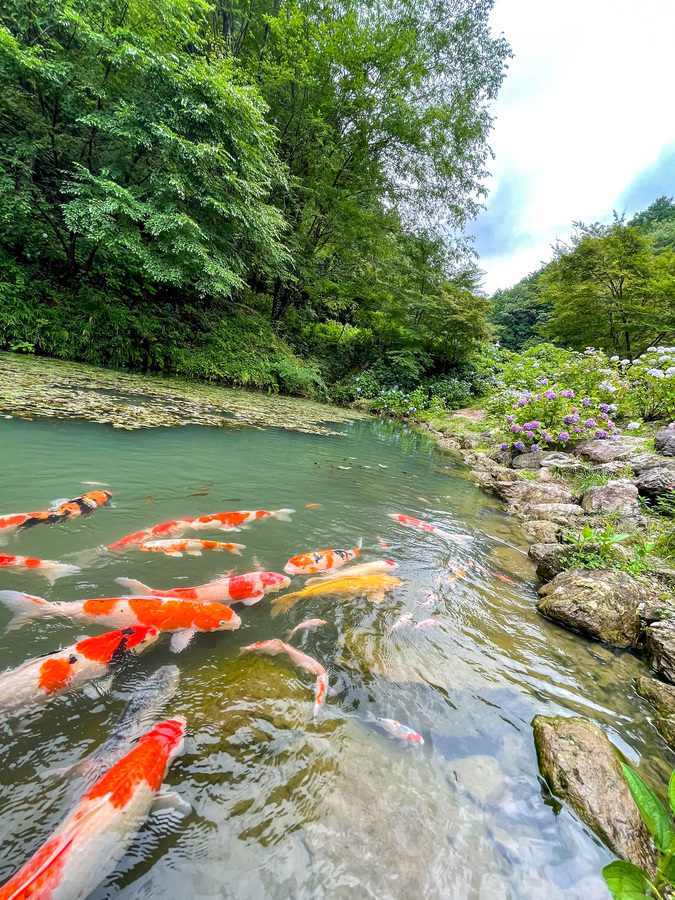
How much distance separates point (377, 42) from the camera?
12422 millimetres

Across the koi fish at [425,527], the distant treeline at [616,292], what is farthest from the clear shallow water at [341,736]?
the distant treeline at [616,292]

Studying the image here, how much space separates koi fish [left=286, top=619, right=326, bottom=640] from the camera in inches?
80.8

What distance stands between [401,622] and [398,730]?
0.79 m

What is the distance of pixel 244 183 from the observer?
8641mm

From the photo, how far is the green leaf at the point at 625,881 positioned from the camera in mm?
989

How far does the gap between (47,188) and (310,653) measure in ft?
44.0

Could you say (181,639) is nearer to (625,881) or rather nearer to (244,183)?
(625,881)

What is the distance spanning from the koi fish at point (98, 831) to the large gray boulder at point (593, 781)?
1.53 metres

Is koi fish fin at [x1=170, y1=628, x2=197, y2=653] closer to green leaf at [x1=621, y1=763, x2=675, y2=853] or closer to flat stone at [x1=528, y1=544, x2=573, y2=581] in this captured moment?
green leaf at [x1=621, y1=763, x2=675, y2=853]

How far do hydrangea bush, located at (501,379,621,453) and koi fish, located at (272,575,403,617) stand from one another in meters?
5.49

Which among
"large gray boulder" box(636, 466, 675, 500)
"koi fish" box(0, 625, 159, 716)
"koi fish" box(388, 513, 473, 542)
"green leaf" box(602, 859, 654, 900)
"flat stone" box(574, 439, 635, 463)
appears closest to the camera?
"green leaf" box(602, 859, 654, 900)

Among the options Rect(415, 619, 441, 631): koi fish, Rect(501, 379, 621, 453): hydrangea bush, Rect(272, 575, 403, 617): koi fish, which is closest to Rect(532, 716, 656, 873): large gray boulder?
Rect(415, 619, 441, 631): koi fish

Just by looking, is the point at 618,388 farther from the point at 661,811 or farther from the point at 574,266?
the point at 574,266

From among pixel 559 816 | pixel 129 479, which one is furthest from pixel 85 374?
pixel 559 816
